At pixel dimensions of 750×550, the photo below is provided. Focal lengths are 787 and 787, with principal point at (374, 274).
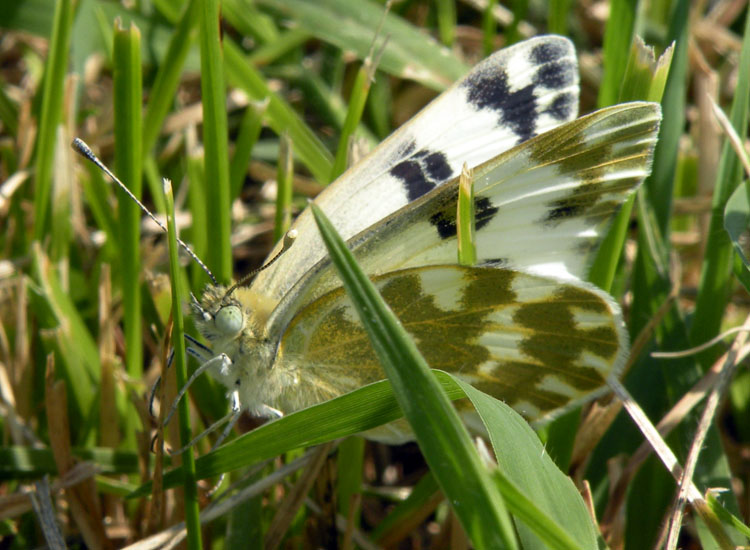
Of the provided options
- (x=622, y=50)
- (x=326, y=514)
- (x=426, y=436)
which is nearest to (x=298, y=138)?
(x=622, y=50)

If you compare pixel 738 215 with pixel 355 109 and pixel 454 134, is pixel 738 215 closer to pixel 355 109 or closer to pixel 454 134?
pixel 454 134

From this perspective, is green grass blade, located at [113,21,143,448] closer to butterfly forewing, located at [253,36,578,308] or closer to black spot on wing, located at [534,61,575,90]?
butterfly forewing, located at [253,36,578,308]

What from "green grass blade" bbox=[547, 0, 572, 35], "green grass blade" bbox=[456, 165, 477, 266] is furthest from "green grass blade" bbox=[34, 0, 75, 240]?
"green grass blade" bbox=[547, 0, 572, 35]

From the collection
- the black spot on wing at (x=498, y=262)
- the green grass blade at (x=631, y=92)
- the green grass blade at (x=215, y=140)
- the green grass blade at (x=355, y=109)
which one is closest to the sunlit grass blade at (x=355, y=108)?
the green grass blade at (x=355, y=109)

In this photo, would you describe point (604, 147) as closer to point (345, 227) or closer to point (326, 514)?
point (345, 227)

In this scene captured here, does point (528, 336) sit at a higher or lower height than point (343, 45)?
lower

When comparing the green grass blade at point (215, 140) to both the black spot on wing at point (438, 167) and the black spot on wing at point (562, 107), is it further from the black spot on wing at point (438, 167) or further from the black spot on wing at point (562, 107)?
the black spot on wing at point (562, 107)
